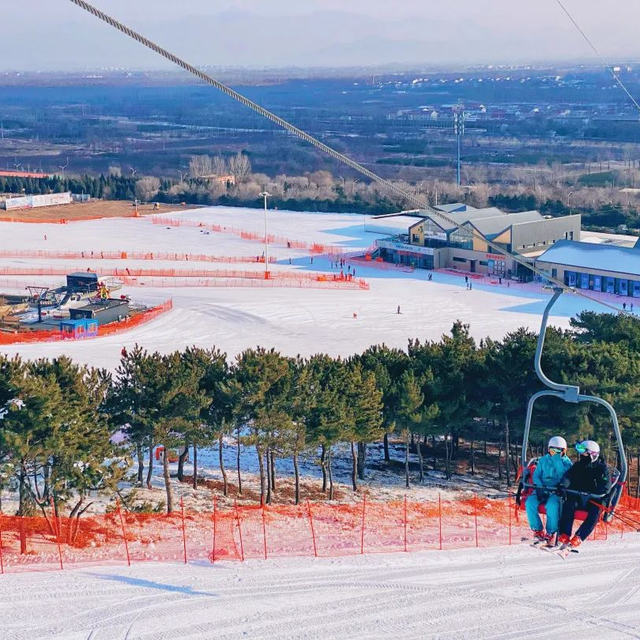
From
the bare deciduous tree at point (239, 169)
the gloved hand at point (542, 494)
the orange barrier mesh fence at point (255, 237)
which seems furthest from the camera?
the bare deciduous tree at point (239, 169)

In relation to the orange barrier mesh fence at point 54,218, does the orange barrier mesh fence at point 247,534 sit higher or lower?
higher

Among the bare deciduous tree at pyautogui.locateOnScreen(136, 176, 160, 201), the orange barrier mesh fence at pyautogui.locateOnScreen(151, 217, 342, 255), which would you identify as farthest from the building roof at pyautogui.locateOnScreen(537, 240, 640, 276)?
the bare deciduous tree at pyautogui.locateOnScreen(136, 176, 160, 201)

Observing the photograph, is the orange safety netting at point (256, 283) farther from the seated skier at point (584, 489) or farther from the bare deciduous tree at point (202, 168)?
the bare deciduous tree at point (202, 168)

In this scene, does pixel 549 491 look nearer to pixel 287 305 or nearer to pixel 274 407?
pixel 274 407

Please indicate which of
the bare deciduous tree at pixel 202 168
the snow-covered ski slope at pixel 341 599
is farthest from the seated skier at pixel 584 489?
the bare deciduous tree at pixel 202 168

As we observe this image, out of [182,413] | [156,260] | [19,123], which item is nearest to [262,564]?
[182,413]

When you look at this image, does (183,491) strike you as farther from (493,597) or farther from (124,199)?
(124,199)
